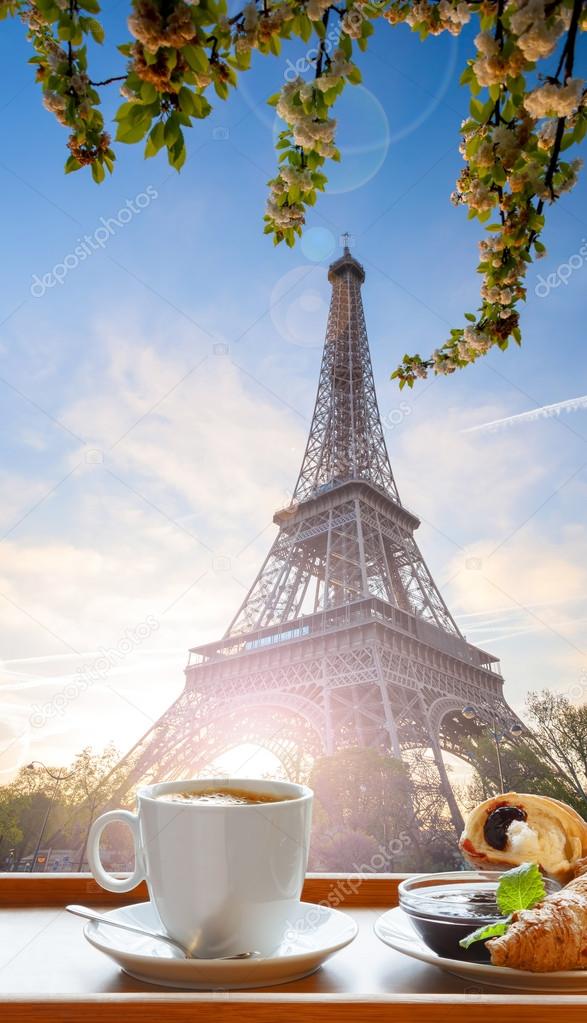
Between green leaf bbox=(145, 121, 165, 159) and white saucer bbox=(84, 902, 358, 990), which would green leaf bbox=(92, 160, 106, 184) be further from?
white saucer bbox=(84, 902, 358, 990)

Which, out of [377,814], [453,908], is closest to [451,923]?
[453,908]

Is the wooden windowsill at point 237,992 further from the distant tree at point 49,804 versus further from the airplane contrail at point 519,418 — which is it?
the distant tree at point 49,804

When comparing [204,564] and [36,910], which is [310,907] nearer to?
[36,910]

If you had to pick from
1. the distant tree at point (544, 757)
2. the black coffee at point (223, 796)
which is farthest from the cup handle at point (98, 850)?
the distant tree at point (544, 757)

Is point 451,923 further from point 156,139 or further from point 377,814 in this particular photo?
point 377,814

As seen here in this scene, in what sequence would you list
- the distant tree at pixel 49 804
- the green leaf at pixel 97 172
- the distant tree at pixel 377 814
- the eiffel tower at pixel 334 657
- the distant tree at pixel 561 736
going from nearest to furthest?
1. the green leaf at pixel 97 172
2. the distant tree at pixel 377 814
3. the distant tree at pixel 49 804
4. the distant tree at pixel 561 736
5. the eiffel tower at pixel 334 657

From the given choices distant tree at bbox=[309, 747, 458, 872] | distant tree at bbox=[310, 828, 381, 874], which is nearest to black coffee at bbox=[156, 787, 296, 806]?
distant tree at bbox=[310, 828, 381, 874]
